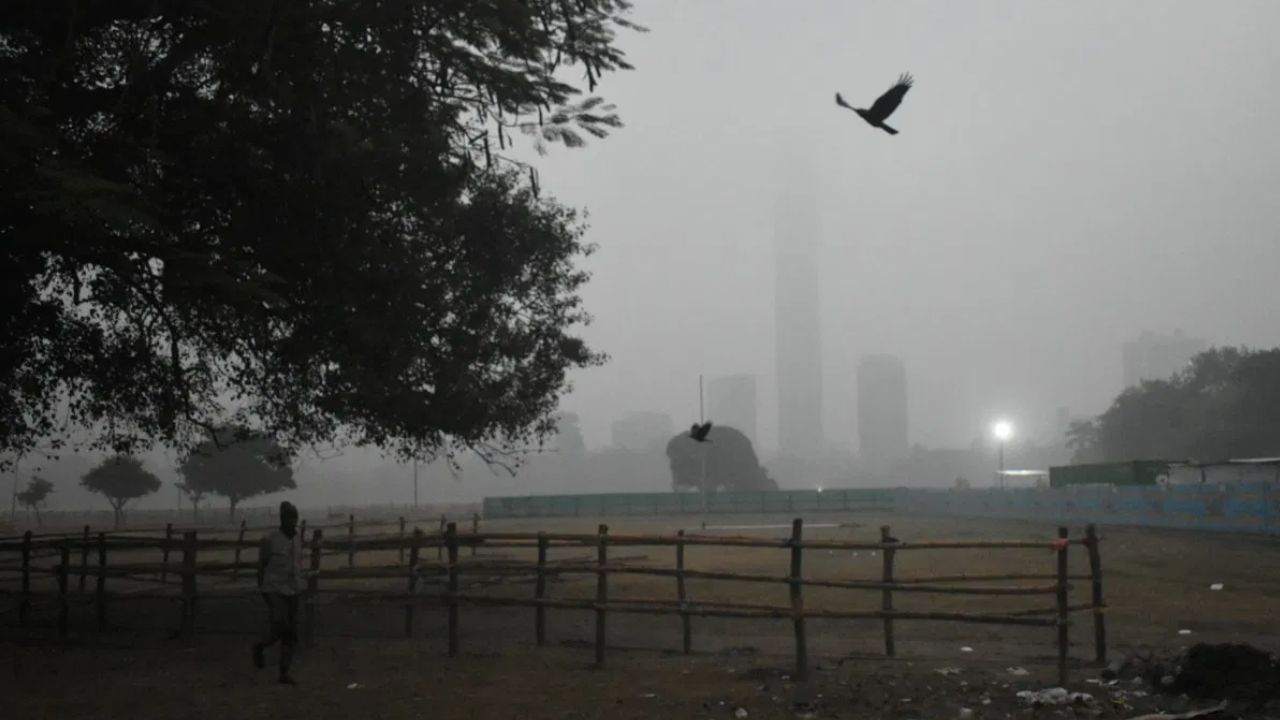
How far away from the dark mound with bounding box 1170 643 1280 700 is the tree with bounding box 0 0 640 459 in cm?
895

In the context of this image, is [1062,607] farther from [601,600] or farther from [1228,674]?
[601,600]

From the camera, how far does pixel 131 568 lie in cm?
1375

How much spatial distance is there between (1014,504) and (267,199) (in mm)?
48483

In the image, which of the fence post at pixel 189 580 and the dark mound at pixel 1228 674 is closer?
the dark mound at pixel 1228 674

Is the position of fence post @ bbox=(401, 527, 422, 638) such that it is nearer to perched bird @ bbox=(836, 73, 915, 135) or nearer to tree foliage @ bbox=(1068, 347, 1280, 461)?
perched bird @ bbox=(836, 73, 915, 135)

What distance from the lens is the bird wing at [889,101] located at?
30.7 feet

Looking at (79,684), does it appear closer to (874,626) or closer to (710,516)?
(874,626)

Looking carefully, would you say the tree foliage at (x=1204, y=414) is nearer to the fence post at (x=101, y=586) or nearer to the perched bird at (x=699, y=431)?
the perched bird at (x=699, y=431)

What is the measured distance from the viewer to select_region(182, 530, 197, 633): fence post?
13094 millimetres

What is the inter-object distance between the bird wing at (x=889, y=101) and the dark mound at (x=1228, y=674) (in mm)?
5979

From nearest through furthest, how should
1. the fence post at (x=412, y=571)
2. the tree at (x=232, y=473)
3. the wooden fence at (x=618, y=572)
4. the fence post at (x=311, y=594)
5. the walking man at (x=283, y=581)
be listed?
the walking man at (x=283, y=581) < the wooden fence at (x=618, y=572) < the fence post at (x=412, y=571) < the fence post at (x=311, y=594) < the tree at (x=232, y=473)

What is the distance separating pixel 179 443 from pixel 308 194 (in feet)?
24.5

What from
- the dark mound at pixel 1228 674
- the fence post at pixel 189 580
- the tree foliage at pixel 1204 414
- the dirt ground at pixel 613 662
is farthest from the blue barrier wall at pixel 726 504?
the dark mound at pixel 1228 674

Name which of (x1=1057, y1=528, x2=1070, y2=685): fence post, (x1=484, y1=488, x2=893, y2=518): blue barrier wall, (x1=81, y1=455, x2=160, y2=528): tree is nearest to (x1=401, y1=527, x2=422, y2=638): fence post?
(x1=1057, y1=528, x2=1070, y2=685): fence post
